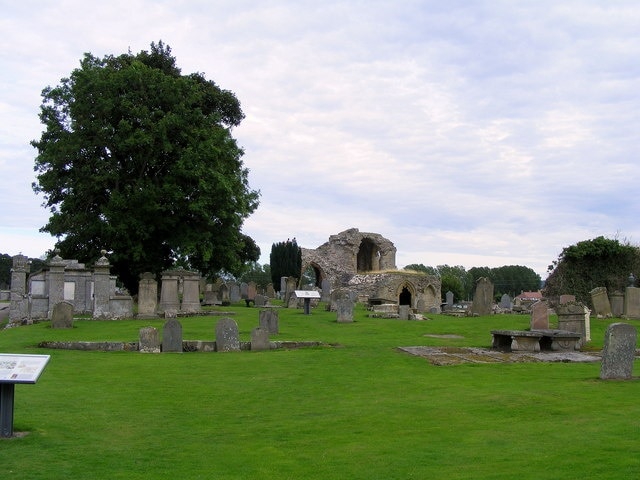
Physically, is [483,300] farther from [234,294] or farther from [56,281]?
[56,281]

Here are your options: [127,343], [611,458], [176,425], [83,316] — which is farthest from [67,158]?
[611,458]

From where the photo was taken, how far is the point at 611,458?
24.8 ft

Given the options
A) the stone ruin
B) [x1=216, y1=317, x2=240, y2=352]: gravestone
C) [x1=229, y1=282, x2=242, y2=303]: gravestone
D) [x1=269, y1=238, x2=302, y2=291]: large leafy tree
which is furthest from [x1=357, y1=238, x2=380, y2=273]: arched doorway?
[x1=216, y1=317, x2=240, y2=352]: gravestone

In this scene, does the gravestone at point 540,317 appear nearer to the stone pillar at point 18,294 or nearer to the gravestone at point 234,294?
the stone pillar at point 18,294

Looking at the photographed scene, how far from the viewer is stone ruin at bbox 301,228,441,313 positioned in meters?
48.9

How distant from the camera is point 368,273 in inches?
2108

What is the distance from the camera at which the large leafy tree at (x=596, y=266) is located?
35.8m

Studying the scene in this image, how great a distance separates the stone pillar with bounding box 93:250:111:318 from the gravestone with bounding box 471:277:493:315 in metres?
16.3

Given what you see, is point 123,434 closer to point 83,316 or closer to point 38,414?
point 38,414

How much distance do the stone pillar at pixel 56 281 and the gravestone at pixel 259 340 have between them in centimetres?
1318

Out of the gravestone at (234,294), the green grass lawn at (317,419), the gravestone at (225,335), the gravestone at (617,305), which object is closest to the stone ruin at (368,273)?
the gravestone at (234,294)

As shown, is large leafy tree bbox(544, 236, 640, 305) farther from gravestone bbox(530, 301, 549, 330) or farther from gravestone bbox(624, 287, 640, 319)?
gravestone bbox(530, 301, 549, 330)

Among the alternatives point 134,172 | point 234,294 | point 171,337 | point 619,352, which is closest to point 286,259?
point 234,294

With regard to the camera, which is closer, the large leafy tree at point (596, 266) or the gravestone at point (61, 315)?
the gravestone at point (61, 315)
